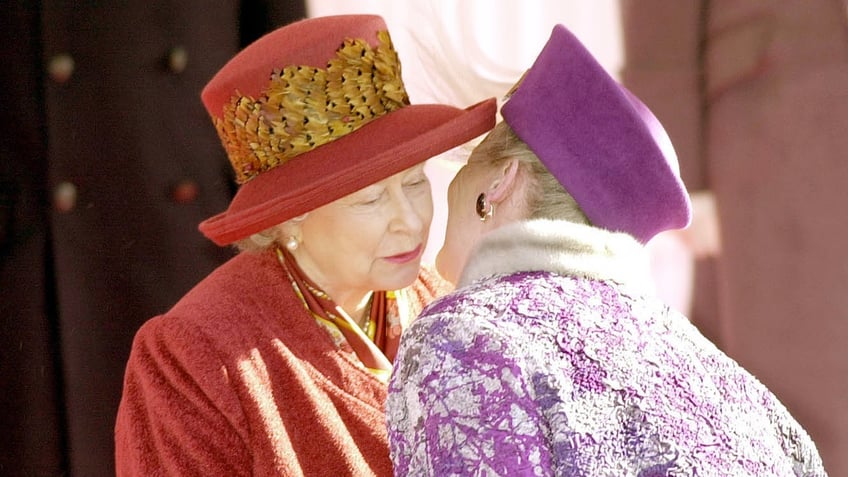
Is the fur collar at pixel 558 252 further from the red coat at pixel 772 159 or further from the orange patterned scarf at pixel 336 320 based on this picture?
the red coat at pixel 772 159

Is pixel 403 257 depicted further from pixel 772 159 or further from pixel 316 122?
pixel 772 159

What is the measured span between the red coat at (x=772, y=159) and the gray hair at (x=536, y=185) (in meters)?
0.65

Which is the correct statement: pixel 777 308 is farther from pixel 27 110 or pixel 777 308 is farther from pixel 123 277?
pixel 27 110

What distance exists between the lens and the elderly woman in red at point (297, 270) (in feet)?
3.85

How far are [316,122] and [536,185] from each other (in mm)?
311

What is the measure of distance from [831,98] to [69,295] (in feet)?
4.19

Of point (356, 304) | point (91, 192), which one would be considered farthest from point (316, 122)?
point (91, 192)

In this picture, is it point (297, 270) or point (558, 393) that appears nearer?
point (558, 393)

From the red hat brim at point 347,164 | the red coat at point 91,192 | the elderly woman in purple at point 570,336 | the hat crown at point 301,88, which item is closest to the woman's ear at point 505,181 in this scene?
the elderly woman in purple at point 570,336

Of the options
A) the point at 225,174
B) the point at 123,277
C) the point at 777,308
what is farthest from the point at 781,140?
the point at 123,277

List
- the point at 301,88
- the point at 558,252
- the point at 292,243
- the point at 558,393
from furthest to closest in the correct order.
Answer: the point at 292,243
the point at 301,88
the point at 558,252
the point at 558,393

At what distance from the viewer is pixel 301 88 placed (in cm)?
122

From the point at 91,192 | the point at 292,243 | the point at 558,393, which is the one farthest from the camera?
the point at 91,192

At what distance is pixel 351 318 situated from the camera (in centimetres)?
138
